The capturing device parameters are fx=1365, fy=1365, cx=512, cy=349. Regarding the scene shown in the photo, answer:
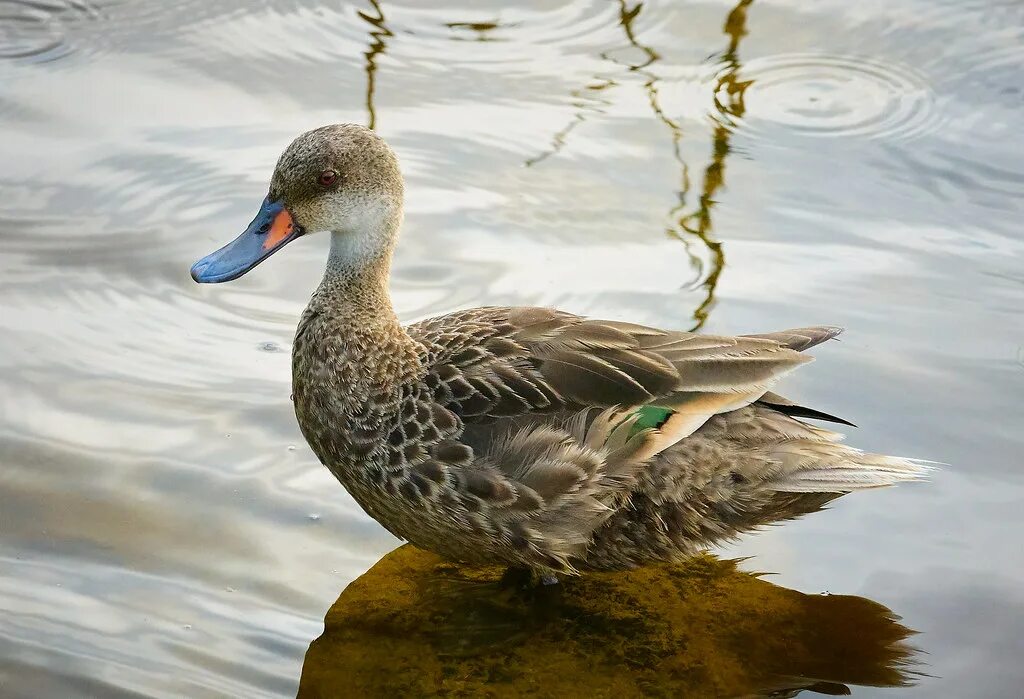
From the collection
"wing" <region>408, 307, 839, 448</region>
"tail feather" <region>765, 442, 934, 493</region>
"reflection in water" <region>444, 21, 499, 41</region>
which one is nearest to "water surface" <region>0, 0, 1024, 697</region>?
"reflection in water" <region>444, 21, 499, 41</region>

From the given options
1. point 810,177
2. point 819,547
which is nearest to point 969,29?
point 810,177

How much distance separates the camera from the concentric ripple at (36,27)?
7148mm

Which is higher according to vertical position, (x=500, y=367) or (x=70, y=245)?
(x=70, y=245)

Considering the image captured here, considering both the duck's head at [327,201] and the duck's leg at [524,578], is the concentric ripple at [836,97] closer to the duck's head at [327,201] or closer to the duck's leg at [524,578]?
the duck's head at [327,201]

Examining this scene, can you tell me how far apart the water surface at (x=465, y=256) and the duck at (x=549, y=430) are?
0.42 metres

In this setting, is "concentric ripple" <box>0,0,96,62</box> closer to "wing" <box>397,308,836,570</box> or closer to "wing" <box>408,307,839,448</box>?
"wing" <box>408,307,839,448</box>

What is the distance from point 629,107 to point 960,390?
244 cm

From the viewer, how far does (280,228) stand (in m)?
4.69

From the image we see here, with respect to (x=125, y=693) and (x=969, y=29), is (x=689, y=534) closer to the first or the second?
(x=125, y=693)

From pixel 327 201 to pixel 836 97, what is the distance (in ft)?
11.1

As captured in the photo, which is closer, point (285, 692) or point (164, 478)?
point (285, 692)

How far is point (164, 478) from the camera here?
Result: 4.78m

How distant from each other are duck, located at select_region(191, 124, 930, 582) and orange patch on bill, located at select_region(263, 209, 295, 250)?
0.02m

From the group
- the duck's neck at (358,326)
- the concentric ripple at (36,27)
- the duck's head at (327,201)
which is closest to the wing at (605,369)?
the duck's neck at (358,326)
